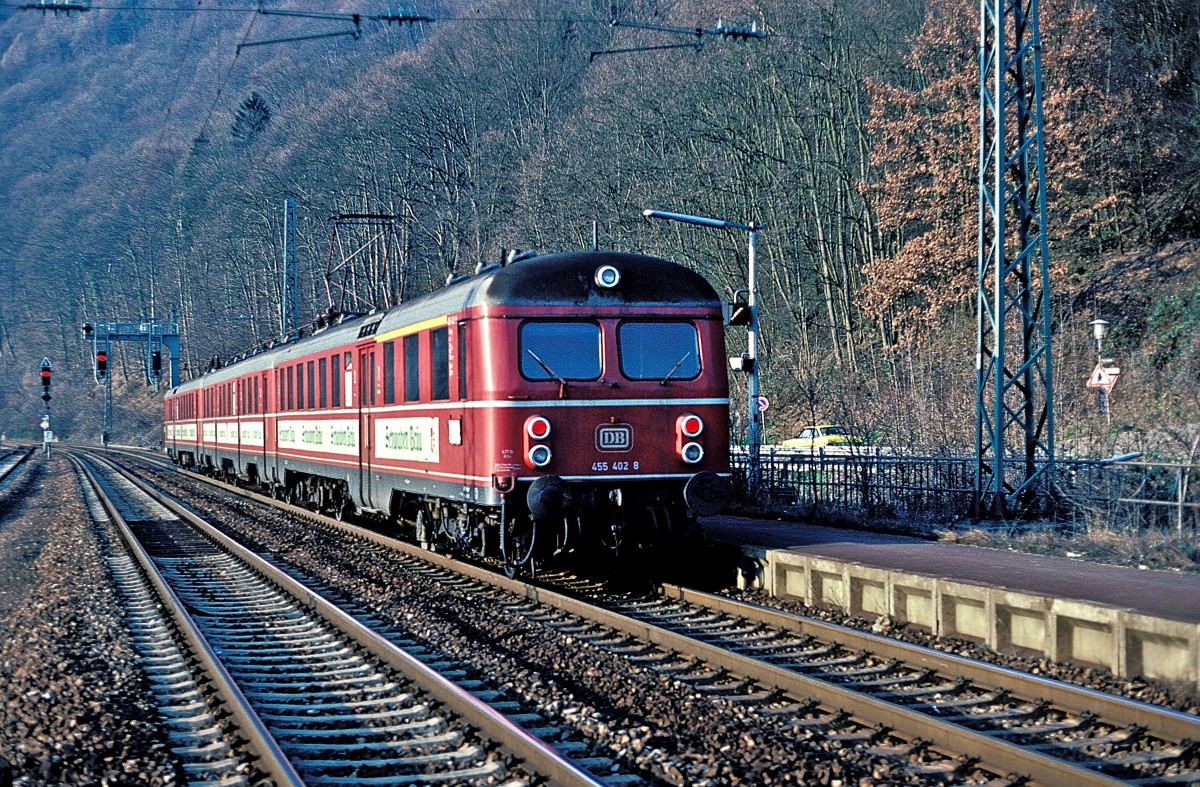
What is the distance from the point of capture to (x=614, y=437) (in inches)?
479

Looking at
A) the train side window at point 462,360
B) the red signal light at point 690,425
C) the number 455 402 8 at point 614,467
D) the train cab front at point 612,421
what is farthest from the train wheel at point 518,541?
the red signal light at point 690,425

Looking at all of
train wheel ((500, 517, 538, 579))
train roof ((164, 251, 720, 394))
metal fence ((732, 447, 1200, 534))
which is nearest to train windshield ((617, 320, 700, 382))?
train roof ((164, 251, 720, 394))

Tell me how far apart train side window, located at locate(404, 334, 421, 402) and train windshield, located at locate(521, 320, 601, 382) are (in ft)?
8.08

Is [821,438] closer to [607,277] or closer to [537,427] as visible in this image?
[607,277]

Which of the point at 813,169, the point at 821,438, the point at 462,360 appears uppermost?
the point at 813,169

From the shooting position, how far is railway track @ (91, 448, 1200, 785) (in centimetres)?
638

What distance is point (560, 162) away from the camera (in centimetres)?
3959

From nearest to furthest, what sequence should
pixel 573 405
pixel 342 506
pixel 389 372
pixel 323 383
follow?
pixel 573 405
pixel 389 372
pixel 323 383
pixel 342 506

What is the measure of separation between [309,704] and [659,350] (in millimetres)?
5617

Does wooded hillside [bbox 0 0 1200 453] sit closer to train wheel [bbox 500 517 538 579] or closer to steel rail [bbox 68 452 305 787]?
train wheel [bbox 500 517 538 579]

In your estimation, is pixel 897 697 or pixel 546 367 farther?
pixel 546 367

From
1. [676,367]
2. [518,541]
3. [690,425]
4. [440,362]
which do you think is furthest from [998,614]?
[440,362]

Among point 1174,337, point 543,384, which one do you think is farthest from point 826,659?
point 1174,337

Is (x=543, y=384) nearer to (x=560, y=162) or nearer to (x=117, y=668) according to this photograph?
(x=117, y=668)
